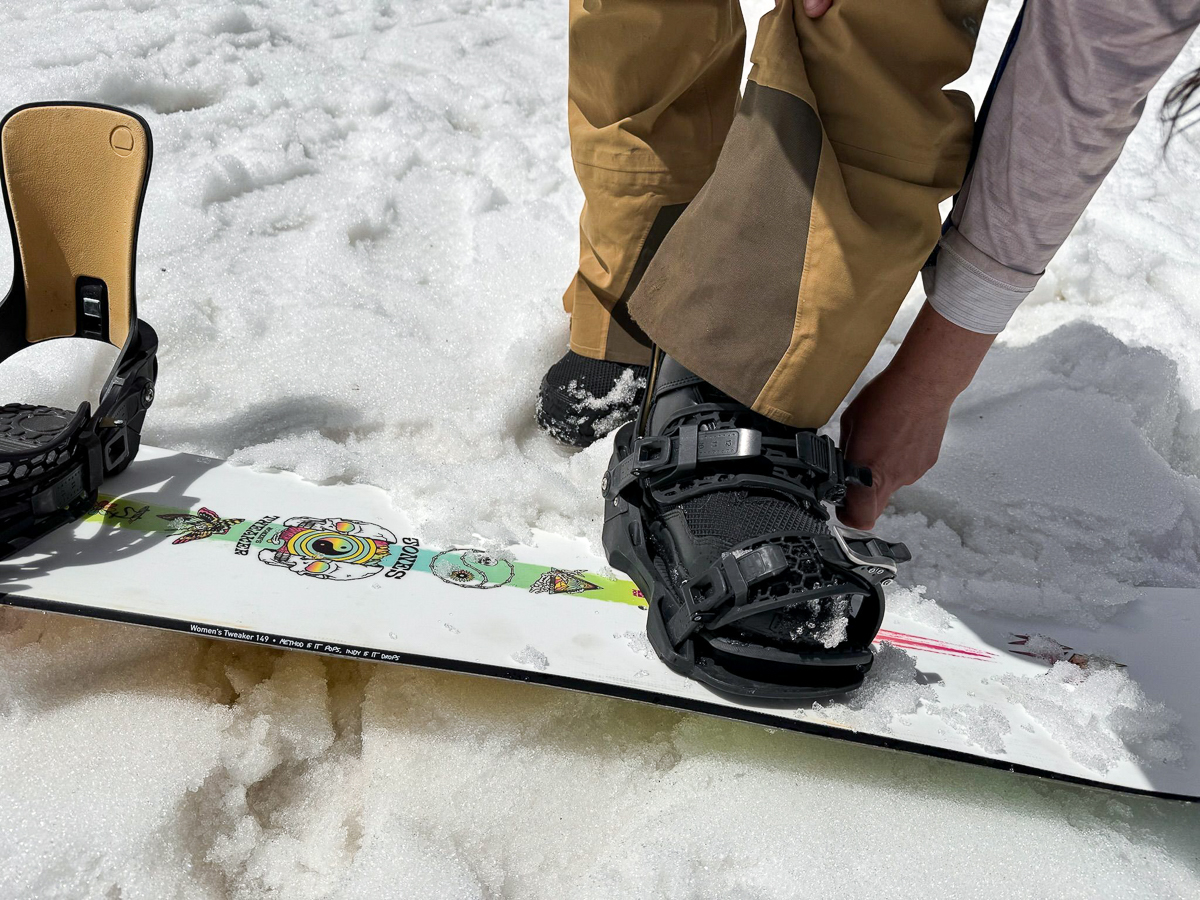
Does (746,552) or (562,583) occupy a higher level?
(746,552)

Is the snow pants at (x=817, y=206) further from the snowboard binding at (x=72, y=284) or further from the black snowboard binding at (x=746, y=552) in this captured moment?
the snowboard binding at (x=72, y=284)

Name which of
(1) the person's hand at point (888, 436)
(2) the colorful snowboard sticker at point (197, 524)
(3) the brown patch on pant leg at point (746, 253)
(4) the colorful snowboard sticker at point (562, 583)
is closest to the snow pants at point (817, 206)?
(3) the brown patch on pant leg at point (746, 253)

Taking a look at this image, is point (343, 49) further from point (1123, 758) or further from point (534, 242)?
point (1123, 758)

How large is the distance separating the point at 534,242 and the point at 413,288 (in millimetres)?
352

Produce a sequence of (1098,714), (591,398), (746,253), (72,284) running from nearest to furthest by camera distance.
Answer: (746,253) → (1098,714) → (72,284) → (591,398)

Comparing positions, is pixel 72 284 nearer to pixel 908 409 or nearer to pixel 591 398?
pixel 591 398

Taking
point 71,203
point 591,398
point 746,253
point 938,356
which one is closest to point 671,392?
point 746,253

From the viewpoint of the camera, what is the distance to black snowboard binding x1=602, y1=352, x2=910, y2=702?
103 cm

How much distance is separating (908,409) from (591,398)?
0.64 metres

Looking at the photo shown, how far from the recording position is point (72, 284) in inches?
52.4

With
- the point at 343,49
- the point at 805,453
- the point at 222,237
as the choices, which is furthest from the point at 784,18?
the point at 343,49

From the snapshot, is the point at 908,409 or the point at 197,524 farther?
the point at 197,524

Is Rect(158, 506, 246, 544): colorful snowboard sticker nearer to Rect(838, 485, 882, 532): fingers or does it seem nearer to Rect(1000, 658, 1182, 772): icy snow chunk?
Rect(838, 485, 882, 532): fingers

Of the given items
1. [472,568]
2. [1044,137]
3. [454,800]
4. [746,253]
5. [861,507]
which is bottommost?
[454,800]
